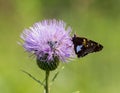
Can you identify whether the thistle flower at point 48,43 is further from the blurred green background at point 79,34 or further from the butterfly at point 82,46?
the blurred green background at point 79,34

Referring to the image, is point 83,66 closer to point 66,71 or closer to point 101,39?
point 66,71

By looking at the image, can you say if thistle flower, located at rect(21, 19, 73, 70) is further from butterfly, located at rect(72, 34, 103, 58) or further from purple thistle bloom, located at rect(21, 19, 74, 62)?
butterfly, located at rect(72, 34, 103, 58)

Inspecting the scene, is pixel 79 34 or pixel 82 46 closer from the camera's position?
pixel 82 46

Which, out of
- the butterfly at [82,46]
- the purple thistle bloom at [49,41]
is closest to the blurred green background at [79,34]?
the purple thistle bloom at [49,41]

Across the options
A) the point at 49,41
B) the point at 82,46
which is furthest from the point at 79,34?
the point at 82,46

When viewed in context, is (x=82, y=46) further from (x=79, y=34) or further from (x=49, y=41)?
(x=79, y=34)

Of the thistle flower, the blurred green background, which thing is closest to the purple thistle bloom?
the thistle flower
